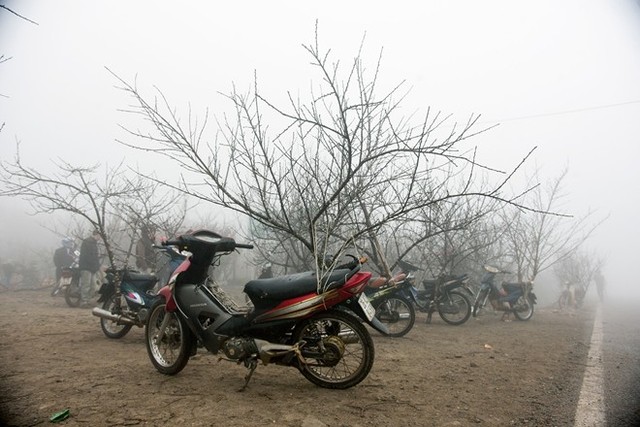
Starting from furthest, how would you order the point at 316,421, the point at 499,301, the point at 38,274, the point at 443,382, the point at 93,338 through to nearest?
the point at 38,274 → the point at 499,301 → the point at 93,338 → the point at 443,382 → the point at 316,421

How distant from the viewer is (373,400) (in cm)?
319

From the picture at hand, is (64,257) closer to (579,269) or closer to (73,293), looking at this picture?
(73,293)

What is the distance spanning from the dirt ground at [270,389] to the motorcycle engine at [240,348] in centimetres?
30

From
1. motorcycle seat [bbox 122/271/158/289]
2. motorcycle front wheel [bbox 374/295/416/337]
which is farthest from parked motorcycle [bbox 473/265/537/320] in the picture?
motorcycle seat [bbox 122/271/158/289]

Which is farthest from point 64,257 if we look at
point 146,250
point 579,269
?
point 579,269

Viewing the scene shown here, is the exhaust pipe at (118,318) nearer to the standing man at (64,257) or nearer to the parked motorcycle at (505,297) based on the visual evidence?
the parked motorcycle at (505,297)

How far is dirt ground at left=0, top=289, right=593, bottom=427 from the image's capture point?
2.79 m

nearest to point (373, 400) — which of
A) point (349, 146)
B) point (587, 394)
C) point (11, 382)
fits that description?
point (587, 394)

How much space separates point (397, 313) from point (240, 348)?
4.07 metres

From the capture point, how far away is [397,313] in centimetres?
675

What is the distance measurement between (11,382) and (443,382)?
12.8 ft

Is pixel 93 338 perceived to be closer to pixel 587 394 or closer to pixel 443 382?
pixel 443 382

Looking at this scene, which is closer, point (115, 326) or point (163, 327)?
point (163, 327)

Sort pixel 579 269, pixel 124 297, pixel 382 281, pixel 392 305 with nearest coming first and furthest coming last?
pixel 124 297
pixel 382 281
pixel 392 305
pixel 579 269
